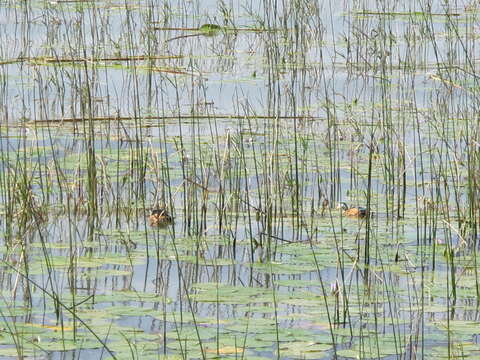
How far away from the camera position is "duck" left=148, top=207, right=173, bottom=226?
5711 mm

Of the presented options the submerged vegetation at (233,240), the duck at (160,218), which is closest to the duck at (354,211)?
the submerged vegetation at (233,240)

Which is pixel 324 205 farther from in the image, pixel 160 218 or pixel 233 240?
pixel 160 218

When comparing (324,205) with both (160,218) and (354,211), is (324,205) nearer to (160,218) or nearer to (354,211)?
(354,211)

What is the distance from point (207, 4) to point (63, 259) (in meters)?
8.82

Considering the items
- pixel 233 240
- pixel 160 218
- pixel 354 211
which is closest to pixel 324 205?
pixel 354 211

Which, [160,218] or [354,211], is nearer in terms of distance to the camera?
[160,218]

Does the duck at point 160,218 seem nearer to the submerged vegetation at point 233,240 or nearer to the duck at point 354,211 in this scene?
the submerged vegetation at point 233,240

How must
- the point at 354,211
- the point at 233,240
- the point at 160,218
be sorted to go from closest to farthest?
the point at 233,240 → the point at 160,218 → the point at 354,211

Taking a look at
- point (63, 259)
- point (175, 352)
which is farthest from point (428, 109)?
point (175, 352)

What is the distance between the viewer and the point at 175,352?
405 cm

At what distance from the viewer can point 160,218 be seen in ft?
18.8

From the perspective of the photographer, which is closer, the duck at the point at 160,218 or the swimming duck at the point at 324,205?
the duck at the point at 160,218

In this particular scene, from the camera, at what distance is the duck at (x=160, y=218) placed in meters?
5.71

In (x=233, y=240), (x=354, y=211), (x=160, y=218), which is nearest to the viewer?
(x=233, y=240)
